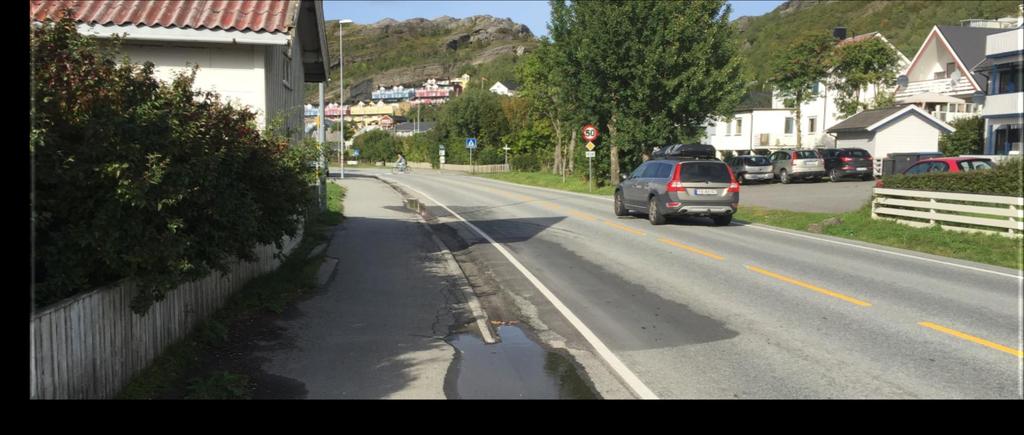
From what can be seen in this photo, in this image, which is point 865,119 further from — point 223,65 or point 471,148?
point 223,65

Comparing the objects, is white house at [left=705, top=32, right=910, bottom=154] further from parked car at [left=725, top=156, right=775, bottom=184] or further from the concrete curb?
the concrete curb

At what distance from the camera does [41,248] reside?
487cm

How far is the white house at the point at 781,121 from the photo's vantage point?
59.4m

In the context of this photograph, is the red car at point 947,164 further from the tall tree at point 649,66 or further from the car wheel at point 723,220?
the tall tree at point 649,66

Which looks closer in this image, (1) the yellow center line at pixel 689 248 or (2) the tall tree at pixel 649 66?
(1) the yellow center line at pixel 689 248

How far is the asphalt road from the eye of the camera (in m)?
5.96

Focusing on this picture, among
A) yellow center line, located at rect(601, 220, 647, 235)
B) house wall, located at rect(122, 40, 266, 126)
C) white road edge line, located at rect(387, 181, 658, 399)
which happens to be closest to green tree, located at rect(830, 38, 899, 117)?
yellow center line, located at rect(601, 220, 647, 235)

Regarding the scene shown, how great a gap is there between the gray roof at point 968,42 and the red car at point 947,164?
28.8m

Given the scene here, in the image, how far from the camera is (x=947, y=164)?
2377 cm

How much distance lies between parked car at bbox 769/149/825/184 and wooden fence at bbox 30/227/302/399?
35069 millimetres

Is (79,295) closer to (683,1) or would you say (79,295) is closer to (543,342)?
(543,342)

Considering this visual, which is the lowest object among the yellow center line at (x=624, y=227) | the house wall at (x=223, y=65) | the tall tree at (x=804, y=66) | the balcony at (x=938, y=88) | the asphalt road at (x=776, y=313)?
the asphalt road at (x=776, y=313)

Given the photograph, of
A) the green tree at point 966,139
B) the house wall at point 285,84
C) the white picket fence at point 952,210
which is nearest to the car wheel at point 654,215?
the white picket fence at point 952,210
